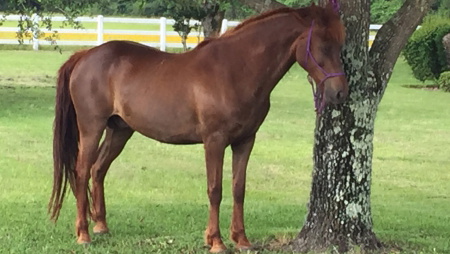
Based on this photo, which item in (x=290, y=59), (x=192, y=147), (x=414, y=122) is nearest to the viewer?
(x=290, y=59)

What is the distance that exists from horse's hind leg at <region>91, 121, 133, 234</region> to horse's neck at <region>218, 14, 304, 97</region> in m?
1.48

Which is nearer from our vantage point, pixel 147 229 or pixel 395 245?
pixel 395 245

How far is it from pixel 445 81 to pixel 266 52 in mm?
19364

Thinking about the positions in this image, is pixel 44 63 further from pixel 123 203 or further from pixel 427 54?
pixel 123 203

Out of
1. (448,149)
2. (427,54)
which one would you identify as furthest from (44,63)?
(448,149)

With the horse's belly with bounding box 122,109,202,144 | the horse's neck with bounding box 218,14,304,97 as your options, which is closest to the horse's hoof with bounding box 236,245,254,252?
the horse's belly with bounding box 122,109,202,144

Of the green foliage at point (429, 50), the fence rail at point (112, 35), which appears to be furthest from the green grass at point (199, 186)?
the fence rail at point (112, 35)

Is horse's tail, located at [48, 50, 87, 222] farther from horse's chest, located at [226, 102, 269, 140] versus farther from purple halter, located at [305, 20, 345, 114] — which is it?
purple halter, located at [305, 20, 345, 114]

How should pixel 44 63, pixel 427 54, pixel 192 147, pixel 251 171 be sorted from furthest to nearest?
pixel 44 63, pixel 427 54, pixel 192 147, pixel 251 171

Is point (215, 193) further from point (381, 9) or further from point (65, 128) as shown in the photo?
point (381, 9)

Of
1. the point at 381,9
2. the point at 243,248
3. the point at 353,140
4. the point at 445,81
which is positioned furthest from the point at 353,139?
the point at 381,9

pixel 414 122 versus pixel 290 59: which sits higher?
pixel 290 59

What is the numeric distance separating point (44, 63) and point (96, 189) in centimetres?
2180

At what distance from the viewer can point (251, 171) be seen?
1100cm
